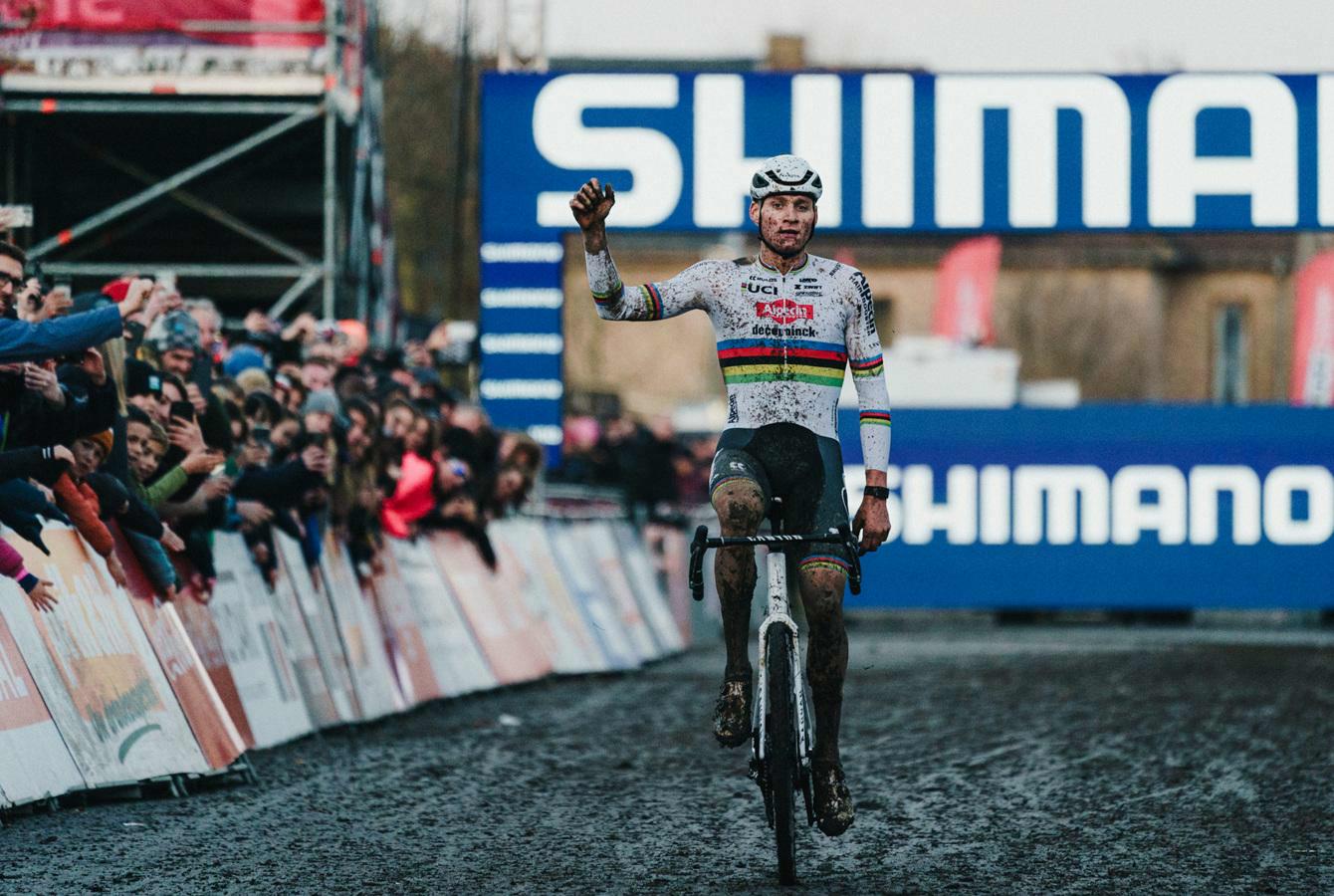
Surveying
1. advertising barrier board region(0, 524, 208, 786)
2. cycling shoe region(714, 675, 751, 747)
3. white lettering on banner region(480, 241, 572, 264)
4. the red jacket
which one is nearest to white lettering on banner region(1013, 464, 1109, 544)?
white lettering on banner region(480, 241, 572, 264)

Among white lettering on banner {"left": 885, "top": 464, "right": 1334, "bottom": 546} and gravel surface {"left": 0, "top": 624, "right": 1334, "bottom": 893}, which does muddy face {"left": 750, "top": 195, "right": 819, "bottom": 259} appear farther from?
white lettering on banner {"left": 885, "top": 464, "right": 1334, "bottom": 546}

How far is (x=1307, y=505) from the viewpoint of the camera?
972 inches

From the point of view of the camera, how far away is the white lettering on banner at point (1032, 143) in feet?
75.4

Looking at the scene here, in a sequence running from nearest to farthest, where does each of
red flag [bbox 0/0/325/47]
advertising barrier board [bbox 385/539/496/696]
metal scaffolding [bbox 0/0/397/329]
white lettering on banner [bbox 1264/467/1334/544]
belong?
advertising barrier board [bbox 385/539/496/696]
red flag [bbox 0/0/325/47]
metal scaffolding [bbox 0/0/397/329]
white lettering on banner [bbox 1264/467/1334/544]

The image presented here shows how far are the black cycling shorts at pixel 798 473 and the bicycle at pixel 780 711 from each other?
0.45 feet

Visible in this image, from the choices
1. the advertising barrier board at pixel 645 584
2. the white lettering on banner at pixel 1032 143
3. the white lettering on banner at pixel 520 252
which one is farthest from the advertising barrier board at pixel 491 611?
the white lettering on banner at pixel 1032 143

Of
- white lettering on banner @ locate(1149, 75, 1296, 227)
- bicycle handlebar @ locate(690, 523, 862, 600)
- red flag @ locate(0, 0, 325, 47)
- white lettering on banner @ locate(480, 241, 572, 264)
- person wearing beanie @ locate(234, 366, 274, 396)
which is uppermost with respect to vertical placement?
red flag @ locate(0, 0, 325, 47)

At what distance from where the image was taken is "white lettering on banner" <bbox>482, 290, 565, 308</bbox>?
23.4 metres

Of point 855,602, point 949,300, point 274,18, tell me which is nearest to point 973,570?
point 855,602

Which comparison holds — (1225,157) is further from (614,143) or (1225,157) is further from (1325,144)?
(614,143)

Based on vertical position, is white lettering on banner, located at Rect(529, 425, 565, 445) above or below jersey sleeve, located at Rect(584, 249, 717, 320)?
below

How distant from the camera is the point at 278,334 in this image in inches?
590

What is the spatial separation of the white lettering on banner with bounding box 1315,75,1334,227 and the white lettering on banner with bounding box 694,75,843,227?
173 inches

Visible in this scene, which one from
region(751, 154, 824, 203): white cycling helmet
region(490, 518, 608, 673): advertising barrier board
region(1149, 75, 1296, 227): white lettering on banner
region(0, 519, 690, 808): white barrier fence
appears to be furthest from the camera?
region(1149, 75, 1296, 227): white lettering on banner
